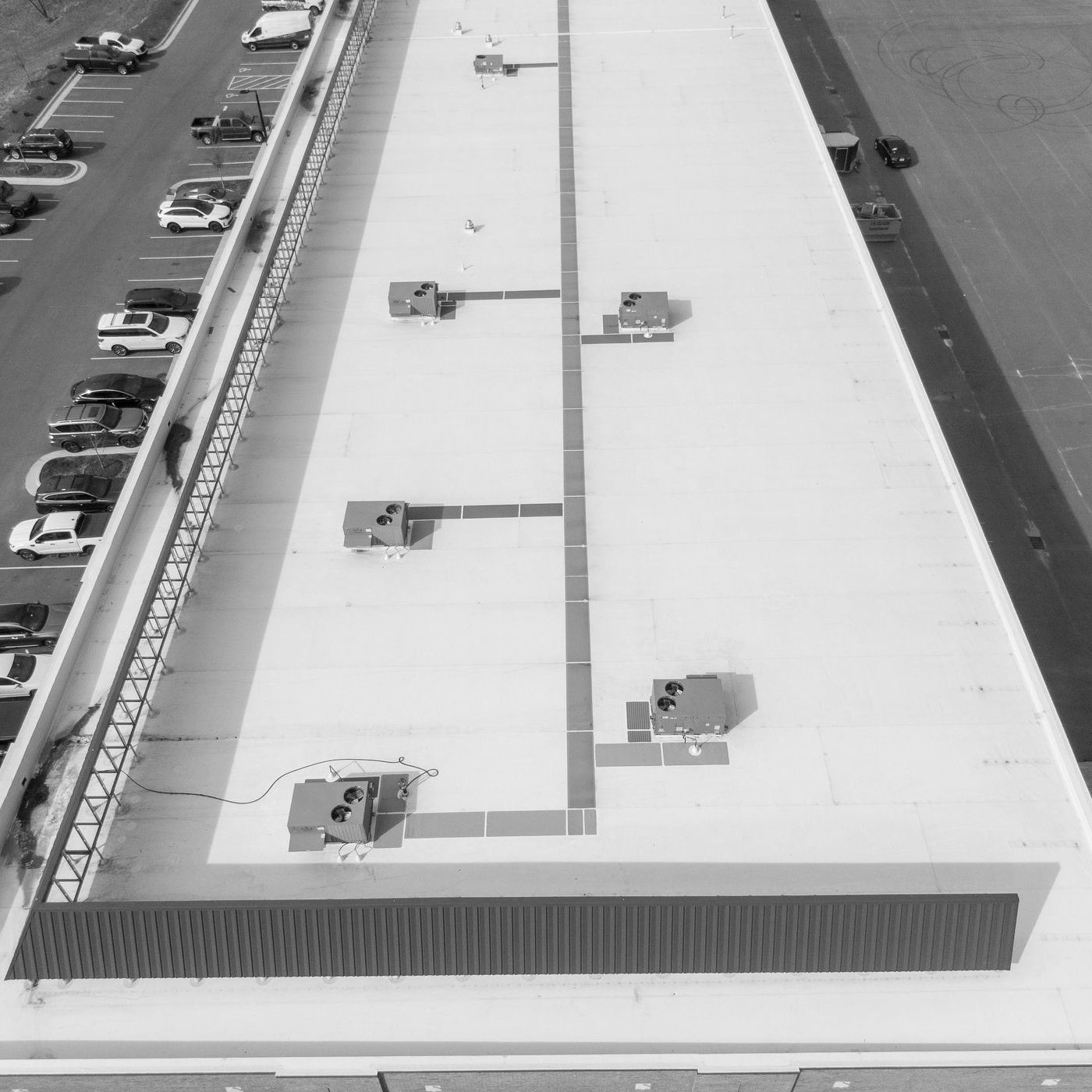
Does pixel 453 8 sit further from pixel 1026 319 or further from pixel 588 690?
pixel 588 690

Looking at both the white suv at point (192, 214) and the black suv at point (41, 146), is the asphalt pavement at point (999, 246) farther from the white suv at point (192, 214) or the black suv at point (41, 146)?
the black suv at point (41, 146)

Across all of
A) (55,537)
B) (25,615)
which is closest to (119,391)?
(55,537)

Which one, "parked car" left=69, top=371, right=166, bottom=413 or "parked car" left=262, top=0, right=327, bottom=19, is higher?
"parked car" left=262, top=0, right=327, bottom=19

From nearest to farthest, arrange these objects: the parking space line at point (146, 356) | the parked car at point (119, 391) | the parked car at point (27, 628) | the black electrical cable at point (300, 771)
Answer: the black electrical cable at point (300, 771) < the parked car at point (27, 628) < the parked car at point (119, 391) < the parking space line at point (146, 356)

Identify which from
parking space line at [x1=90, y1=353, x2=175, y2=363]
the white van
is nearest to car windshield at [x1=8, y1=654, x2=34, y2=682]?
parking space line at [x1=90, y1=353, x2=175, y2=363]

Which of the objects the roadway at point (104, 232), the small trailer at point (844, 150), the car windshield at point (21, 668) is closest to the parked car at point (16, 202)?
the roadway at point (104, 232)

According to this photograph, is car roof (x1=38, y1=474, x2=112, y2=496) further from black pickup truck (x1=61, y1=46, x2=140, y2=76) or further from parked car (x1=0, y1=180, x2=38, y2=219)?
black pickup truck (x1=61, y1=46, x2=140, y2=76)
